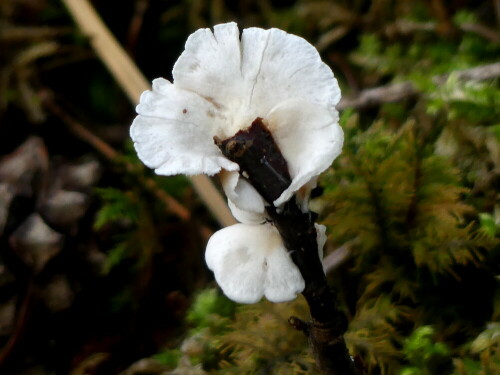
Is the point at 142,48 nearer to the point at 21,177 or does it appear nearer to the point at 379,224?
the point at 21,177

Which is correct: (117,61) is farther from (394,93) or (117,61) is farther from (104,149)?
(394,93)

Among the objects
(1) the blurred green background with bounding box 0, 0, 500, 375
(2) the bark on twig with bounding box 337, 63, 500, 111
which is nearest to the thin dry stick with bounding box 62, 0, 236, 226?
(1) the blurred green background with bounding box 0, 0, 500, 375

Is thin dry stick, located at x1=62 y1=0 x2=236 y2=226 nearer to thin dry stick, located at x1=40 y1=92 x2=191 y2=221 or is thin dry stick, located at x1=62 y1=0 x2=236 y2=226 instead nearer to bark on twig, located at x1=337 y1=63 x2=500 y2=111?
thin dry stick, located at x1=40 y1=92 x2=191 y2=221

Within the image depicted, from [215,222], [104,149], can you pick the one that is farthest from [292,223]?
[104,149]

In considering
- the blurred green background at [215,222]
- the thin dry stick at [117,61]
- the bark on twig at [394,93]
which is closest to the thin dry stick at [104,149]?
the blurred green background at [215,222]

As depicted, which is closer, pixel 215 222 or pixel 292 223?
pixel 292 223

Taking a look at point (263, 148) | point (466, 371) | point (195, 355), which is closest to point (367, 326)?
point (466, 371)
